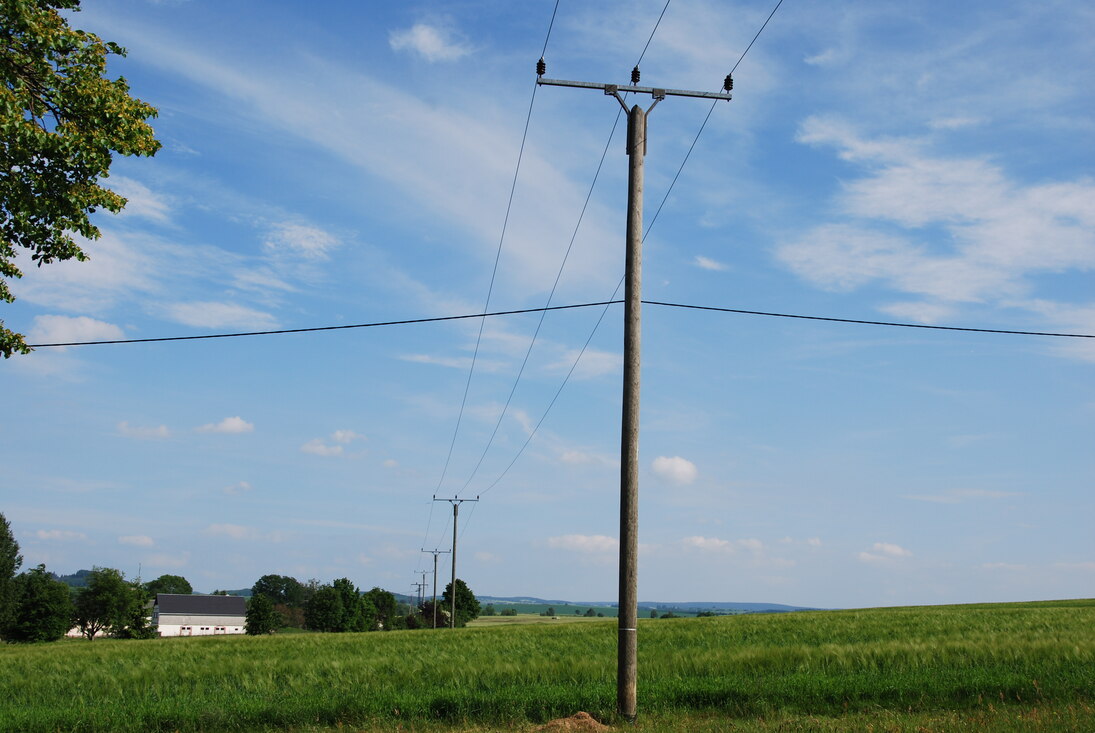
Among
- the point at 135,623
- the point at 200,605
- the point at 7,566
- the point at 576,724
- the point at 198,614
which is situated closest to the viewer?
the point at 576,724

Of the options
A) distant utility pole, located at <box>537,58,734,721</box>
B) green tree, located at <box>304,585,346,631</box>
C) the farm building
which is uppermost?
distant utility pole, located at <box>537,58,734,721</box>

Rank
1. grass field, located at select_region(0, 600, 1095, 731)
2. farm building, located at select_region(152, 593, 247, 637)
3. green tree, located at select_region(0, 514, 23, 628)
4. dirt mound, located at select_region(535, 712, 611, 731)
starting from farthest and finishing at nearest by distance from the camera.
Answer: farm building, located at select_region(152, 593, 247, 637) → green tree, located at select_region(0, 514, 23, 628) → grass field, located at select_region(0, 600, 1095, 731) → dirt mound, located at select_region(535, 712, 611, 731)

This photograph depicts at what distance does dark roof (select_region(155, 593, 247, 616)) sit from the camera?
160 m

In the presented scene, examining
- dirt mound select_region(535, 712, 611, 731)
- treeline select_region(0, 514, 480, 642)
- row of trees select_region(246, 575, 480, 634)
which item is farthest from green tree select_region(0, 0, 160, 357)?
row of trees select_region(246, 575, 480, 634)

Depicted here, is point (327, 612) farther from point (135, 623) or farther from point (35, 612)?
point (35, 612)

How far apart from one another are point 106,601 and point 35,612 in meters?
21.6

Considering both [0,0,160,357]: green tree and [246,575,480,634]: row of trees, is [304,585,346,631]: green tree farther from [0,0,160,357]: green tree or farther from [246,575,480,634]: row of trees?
[0,0,160,357]: green tree

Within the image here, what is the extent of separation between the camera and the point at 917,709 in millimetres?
14906

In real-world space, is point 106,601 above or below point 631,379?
below

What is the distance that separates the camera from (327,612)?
114062 mm

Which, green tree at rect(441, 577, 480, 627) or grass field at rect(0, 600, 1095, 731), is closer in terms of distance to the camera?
grass field at rect(0, 600, 1095, 731)

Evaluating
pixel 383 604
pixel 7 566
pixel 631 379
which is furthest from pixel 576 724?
pixel 383 604

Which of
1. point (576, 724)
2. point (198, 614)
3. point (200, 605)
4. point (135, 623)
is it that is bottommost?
point (198, 614)

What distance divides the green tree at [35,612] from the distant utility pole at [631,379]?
3466 inches
